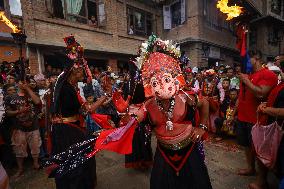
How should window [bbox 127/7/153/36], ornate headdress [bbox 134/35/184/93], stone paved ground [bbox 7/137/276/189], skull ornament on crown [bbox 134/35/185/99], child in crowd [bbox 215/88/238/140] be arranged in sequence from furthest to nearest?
window [bbox 127/7/153/36] → child in crowd [bbox 215/88/238/140] → stone paved ground [bbox 7/137/276/189] → ornate headdress [bbox 134/35/184/93] → skull ornament on crown [bbox 134/35/185/99]

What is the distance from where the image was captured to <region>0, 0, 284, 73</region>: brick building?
35.1 feet

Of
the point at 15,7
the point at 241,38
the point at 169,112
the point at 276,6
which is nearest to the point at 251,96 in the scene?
the point at 241,38

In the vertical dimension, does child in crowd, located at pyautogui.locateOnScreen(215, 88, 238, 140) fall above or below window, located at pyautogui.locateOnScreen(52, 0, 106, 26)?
below

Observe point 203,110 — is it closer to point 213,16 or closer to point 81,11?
point 81,11

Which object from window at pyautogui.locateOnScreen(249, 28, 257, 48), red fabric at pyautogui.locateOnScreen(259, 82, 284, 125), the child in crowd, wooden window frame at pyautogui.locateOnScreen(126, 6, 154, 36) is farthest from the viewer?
window at pyautogui.locateOnScreen(249, 28, 257, 48)

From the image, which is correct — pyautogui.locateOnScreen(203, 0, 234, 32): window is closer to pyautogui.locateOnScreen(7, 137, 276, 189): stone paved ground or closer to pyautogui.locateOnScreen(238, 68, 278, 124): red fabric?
pyautogui.locateOnScreen(7, 137, 276, 189): stone paved ground

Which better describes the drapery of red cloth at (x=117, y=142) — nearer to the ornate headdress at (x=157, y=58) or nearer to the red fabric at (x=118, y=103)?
the ornate headdress at (x=157, y=58)

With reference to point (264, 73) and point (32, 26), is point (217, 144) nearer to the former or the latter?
point (264, 73)

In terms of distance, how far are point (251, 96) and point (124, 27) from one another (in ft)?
39.8

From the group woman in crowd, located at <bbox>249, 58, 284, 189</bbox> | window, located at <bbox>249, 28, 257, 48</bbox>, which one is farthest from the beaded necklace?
window, located at <bbox>249, 28, 257, 48</bbox>

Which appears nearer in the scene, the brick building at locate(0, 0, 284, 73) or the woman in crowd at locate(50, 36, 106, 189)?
the woman in crowd at locate(50, 36, 106, 189)

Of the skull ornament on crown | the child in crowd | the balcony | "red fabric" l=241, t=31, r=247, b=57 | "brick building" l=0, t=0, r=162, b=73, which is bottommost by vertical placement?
the child in crowd

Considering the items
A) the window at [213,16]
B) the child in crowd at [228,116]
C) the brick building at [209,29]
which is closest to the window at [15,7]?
the child in crowd at [228,116]

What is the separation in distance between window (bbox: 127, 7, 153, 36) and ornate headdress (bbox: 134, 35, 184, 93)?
1302 centimetres
